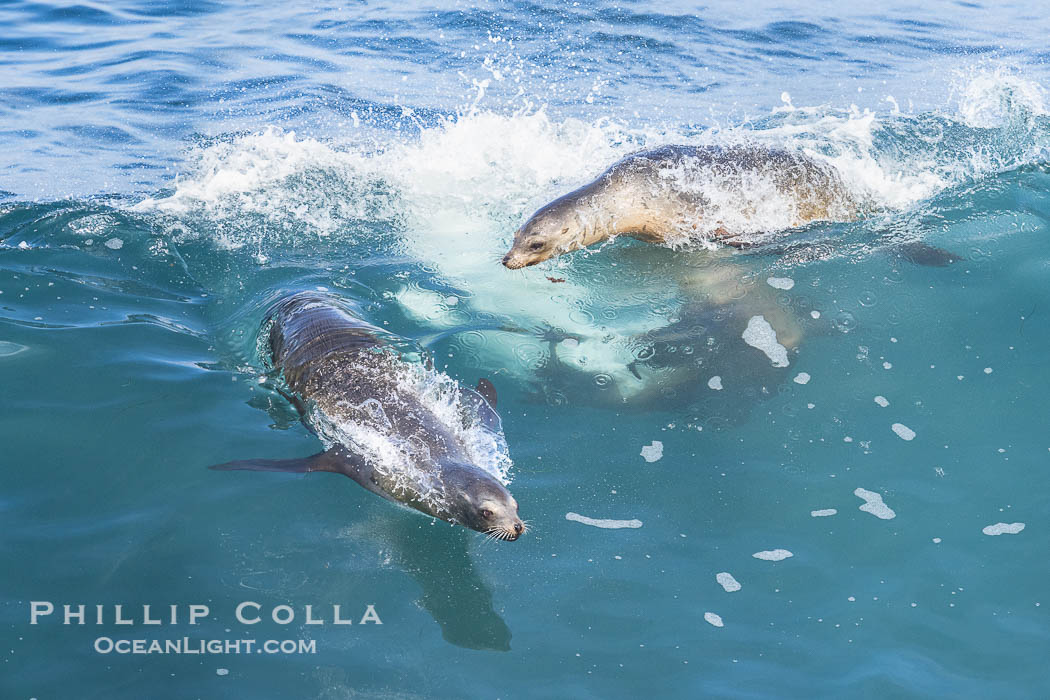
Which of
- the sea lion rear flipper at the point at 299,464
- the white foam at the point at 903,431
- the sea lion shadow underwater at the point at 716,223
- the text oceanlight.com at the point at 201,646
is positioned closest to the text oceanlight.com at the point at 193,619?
the text oceanlight.com at the point at 201,646

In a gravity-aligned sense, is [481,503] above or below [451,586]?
above

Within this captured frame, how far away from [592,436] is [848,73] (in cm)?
1040

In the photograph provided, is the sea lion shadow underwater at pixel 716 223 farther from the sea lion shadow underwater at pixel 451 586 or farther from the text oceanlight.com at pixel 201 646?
the text oceanlight.com at pixel 201 646

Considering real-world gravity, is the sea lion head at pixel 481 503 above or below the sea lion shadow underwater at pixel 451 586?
above

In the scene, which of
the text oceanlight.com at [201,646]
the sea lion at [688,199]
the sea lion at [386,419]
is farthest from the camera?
the sea lion at [688,199]

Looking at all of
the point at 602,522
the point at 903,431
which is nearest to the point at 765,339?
the point at 903,431

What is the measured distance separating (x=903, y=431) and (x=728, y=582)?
1.66 meters

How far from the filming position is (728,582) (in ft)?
13.6

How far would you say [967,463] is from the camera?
4.89 metres

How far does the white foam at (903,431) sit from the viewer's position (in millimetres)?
5094

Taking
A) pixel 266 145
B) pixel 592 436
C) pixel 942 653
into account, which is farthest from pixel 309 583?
pixel 266 145

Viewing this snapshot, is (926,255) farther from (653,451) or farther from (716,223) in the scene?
(653,451)

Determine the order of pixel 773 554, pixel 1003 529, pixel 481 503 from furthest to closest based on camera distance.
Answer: pixel 1003 529
pixel 773 554
pixel 481 503

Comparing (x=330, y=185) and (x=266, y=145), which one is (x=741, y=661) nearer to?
(x=330, y=185)
